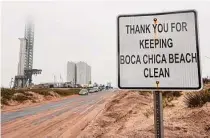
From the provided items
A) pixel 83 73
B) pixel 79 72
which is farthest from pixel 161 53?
pixel 83 73

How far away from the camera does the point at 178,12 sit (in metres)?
2.09

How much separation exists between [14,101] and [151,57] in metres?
33.1

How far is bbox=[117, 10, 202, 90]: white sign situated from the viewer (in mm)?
2033

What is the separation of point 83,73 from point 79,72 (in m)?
3.96

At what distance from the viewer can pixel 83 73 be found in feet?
613

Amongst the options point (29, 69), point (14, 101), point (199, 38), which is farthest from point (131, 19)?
point (29, 69)

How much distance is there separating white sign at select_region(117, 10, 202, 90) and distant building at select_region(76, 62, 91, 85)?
177m

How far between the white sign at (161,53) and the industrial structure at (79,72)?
541 feet

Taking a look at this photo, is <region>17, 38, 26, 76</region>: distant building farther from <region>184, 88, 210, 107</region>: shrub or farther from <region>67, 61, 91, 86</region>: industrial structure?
<region>184, 88, 210, 107</region>: shrub

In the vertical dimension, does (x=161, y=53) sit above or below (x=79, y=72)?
below

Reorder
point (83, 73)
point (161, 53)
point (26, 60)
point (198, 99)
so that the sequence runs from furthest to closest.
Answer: point (83, 73) → point (26, 60) → point (198, 99) → point (161, 53)

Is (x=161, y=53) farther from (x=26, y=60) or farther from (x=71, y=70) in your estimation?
(x=71, y=70)

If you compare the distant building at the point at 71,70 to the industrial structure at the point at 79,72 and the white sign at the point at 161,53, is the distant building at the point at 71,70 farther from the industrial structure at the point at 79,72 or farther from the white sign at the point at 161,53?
the white sign at the point at 161,53

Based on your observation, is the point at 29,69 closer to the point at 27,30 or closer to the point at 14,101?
the point at 27,30
